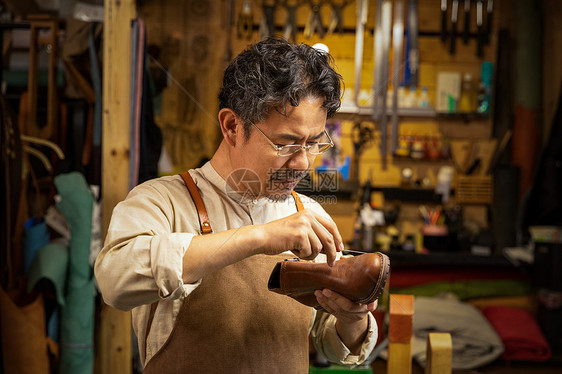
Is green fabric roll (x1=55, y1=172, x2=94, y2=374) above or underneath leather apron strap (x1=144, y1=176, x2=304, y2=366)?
underneath

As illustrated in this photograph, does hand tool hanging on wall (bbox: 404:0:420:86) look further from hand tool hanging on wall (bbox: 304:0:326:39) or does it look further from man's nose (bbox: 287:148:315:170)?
man's nose (bbox: 287:148:315:170)

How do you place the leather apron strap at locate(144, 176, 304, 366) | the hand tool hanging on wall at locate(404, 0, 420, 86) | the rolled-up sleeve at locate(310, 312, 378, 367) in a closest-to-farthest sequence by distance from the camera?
the leather apron strap at locate(144, 176, 304, 366), the rolled-up sleeve at locate(310, 312, 378, 367), the hand tool hanging on wall at locate(404, 0, 420, 86)

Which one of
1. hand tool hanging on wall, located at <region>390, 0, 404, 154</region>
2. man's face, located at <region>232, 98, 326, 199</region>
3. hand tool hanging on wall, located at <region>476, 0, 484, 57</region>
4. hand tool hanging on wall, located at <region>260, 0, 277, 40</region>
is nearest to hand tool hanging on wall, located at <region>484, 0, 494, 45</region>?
hand tool hanging on wall, located at <region>476, 0, 484, 57</region>

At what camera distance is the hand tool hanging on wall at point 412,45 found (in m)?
4.36

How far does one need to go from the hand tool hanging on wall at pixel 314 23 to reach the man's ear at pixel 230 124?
Answer: 2.84m

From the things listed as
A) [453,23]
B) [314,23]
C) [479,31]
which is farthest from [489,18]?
[314,23]

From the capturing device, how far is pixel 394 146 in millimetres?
4438

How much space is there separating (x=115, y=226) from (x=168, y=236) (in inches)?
6.1

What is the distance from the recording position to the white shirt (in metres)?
1.11

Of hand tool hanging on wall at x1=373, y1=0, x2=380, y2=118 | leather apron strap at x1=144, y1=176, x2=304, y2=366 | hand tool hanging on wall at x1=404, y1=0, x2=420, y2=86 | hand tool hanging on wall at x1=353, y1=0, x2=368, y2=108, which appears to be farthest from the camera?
hand tool hanging on wall at x1=404, y1=0, x2=420, y2=86

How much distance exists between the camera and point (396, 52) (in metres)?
4.23

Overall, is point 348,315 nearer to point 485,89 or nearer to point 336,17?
point 336,17

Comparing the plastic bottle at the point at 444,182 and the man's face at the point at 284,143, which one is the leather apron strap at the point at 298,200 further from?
the plastic bottle at the point at 444,182

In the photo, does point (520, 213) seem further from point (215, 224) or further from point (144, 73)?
point (215, 224)
